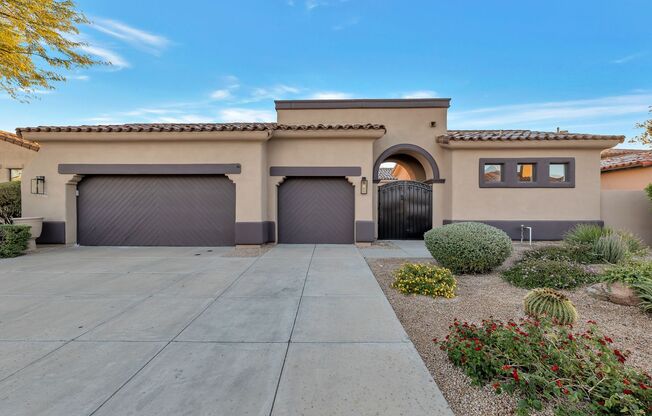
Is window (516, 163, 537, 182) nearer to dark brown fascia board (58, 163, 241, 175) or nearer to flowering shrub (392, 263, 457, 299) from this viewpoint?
flowering shrub (392, 263, 457, 299)

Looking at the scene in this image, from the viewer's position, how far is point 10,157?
15.4m

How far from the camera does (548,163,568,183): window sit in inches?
427

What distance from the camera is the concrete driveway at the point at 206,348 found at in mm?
2293

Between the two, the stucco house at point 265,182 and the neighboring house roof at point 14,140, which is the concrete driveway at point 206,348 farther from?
the neighboring house roof at point 14,140

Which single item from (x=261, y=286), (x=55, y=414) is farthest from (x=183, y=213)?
(x=55, y=414)

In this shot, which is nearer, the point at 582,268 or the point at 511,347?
the point at 511,347

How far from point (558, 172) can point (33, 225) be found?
19.3 m

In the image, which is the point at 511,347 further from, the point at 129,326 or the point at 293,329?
the point at 129,326

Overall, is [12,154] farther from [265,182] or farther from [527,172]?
[527,172]

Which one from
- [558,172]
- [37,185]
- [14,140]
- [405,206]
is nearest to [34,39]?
[37,185]

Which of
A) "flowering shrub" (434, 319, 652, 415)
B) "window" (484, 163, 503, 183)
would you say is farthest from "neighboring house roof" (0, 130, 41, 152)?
"window" (484, 163, 503, 183)

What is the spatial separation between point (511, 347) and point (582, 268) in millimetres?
4827

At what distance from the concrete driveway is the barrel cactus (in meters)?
1.99

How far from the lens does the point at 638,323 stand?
150 inches
